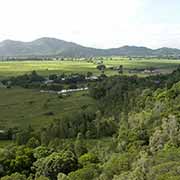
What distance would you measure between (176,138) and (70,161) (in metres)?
11.1

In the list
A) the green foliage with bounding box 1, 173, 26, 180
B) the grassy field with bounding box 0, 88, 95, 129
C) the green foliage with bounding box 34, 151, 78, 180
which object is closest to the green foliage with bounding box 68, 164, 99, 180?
the green foliage with bounding box 34, 151, 78, 180

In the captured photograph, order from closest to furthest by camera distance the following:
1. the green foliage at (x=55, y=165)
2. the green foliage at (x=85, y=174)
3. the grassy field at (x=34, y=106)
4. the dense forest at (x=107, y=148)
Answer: the dense forest at (x=107, y=148) < the green foliage at (x=85, y=174) < the green foliage at (x=55, y=165) < the grassy field at (x=34, y=106)

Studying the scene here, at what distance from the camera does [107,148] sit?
49125 millimetres

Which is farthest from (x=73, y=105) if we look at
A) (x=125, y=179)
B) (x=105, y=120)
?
(x=125, y=179)

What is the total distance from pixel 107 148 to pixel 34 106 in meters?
56.0

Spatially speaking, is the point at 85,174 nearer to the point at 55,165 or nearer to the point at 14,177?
the point at 55,165

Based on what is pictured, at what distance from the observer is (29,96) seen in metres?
118

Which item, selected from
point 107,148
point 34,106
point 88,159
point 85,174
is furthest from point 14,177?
point 34,106

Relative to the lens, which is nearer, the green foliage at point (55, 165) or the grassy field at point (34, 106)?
the green foliage at point (55, 165)

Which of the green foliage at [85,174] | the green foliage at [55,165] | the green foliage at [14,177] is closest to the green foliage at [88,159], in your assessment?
the green foliage at [55,165]

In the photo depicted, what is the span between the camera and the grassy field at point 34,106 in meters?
85.1

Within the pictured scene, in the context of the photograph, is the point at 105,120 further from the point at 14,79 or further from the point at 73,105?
the point at 14,79

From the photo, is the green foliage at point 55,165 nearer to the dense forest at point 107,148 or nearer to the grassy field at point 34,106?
the dense forest at point 107,148

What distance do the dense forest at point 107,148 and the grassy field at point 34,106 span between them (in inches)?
498
